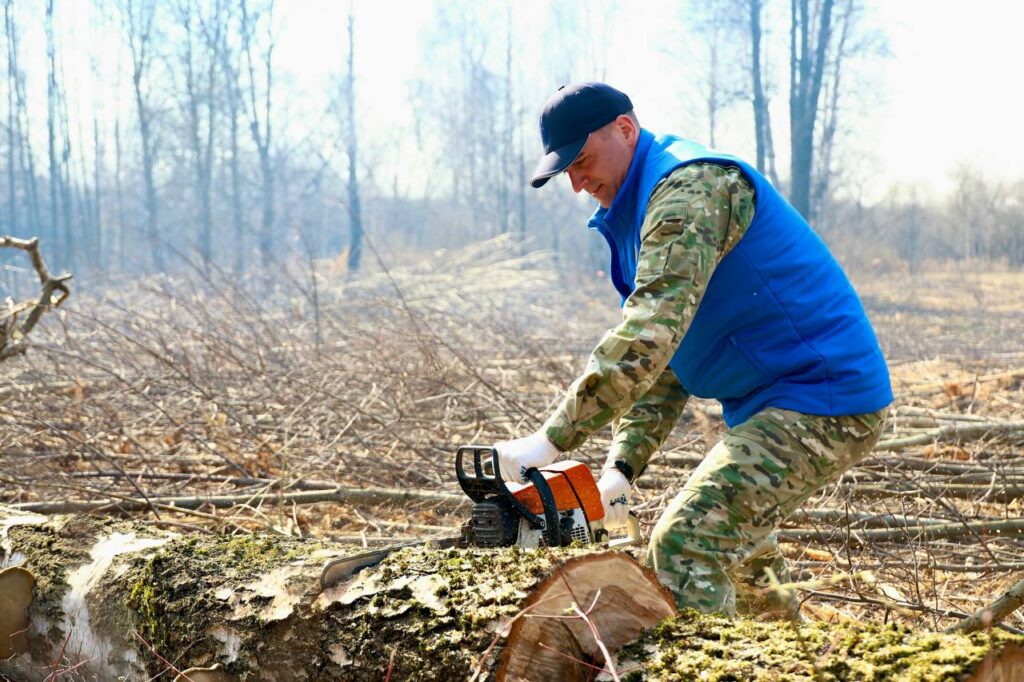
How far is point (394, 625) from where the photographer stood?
181 centimetres

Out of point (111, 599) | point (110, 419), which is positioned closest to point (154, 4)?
point (110, 419)

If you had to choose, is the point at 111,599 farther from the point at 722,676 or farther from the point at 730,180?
the point at 730,180

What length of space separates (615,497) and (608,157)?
3.53ft

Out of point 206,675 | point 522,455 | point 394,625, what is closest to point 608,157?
point 522,455

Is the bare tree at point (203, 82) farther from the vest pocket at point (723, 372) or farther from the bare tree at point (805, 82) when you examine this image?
the vest pocket at point (723, 372)

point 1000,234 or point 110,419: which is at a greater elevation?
point 1000,234

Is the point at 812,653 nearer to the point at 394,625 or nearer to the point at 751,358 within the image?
the point at 394,625

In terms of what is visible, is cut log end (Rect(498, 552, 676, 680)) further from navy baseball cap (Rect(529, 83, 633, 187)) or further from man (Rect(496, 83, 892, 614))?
navy baseball cap (Rect(529, 83, 633, 187))

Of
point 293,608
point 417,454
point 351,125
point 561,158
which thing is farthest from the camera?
point 351,125

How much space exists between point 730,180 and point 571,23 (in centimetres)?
2843

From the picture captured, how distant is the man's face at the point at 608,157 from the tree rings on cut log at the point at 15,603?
6.81ft

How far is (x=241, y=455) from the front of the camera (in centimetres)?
505

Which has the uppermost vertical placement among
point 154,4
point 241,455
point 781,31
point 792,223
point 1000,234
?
point 154,4

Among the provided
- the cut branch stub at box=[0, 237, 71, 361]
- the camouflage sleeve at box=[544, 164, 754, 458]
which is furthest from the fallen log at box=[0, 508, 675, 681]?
the cut branch stub at box=[0, 237, 71, 361]
